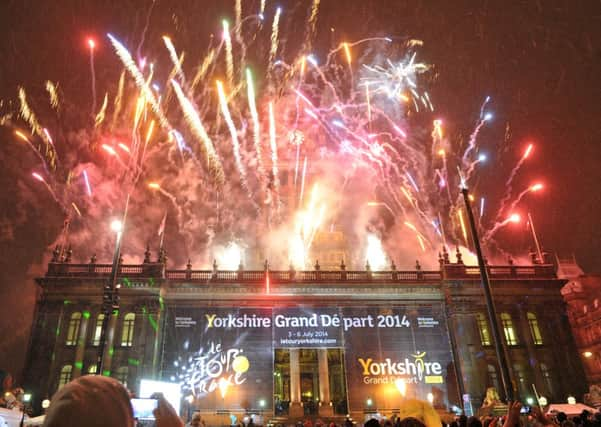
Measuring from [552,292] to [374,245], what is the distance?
20.3 metres

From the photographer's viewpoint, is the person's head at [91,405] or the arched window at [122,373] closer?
the person's head at [91,405]

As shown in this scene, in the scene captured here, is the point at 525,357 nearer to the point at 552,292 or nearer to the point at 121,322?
the point at 552,292

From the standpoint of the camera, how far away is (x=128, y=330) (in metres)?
32.6

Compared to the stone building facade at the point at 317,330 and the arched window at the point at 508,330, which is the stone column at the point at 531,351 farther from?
the arched window at the point at 508,330

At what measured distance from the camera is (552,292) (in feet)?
118

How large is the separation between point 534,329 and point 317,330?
18.5 metres

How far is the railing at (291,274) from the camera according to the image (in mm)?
33688

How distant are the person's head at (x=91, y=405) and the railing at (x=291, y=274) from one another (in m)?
32.9

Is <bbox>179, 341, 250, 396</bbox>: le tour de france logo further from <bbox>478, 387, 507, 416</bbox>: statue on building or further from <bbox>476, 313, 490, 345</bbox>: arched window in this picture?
<bbox>476, 313, 490, 345</bbox>: arched window

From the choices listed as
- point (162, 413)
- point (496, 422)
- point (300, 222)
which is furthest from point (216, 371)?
point (162, 413)

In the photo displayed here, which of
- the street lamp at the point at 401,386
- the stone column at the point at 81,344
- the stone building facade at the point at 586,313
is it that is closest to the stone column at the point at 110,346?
the stone column at the point at 81,344

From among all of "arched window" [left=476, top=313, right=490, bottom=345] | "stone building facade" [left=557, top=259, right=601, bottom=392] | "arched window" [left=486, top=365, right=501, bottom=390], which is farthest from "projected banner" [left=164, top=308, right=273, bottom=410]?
"stone building facade" [left=557, top=259, right=601, bottom=392]

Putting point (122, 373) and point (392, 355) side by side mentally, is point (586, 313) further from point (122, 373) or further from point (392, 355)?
point (122, 373)

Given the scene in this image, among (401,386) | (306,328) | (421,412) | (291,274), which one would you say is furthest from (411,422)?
(291,274)
